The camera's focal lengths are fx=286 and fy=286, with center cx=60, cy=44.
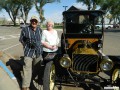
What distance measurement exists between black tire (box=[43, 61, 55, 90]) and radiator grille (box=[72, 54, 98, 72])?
0.51 m

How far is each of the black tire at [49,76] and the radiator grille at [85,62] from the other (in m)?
0.51

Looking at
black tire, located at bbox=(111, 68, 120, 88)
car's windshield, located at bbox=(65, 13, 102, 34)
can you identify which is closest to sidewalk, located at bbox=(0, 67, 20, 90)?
black tire, located at bbox=(111, 68, 120, 88)

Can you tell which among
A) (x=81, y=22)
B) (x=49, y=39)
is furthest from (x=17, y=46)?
(x=49, y=39)

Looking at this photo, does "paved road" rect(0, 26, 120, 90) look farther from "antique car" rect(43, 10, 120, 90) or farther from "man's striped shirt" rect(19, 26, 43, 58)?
"man's striped shirt" rect(19, 26, 43, 58)

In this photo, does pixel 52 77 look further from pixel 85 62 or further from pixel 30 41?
pixel 30 41

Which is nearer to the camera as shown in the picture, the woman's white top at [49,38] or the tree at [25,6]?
the woman's white top at [49,38]

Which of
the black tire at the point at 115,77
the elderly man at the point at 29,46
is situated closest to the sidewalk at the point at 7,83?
the elderly man at the point at 29,46

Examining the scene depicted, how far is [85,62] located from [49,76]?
94 centimetres

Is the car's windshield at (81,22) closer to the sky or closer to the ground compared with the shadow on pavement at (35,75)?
closer to the sky

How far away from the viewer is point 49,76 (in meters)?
6.36

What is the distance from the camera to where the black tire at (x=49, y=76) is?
6.28 m

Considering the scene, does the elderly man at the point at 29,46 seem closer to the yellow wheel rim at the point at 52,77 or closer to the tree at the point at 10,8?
the yellow wheel rim at the point at 52,77

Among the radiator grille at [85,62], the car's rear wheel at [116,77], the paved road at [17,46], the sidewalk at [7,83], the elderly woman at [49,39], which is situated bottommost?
the paved road at [17,46]

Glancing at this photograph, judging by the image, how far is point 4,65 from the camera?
9.24 m
